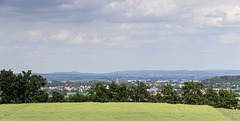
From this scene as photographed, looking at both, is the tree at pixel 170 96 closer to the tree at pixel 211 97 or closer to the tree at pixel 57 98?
the tree at pixel 211 97

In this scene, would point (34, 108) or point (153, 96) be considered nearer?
point (34, 108)

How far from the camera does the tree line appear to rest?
138 ft

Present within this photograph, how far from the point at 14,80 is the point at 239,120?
3360cm

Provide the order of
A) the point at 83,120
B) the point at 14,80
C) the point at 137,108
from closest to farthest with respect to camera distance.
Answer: the point at 83,120 < the point at 137,108 < the point at 14,80

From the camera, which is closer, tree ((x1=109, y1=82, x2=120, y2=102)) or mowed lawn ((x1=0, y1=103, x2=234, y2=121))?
mowed lawn ((x1=0, y1=103, x2=234, y2=121))

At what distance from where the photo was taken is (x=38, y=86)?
44.1 m

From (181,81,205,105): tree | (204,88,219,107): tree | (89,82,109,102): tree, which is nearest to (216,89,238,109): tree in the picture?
(204,88,219,107): tree

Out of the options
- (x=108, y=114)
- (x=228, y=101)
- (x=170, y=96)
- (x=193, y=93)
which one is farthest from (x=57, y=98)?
(x=228, y=101)

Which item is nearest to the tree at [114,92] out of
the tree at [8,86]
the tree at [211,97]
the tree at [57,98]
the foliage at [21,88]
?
the tree at [57,98]

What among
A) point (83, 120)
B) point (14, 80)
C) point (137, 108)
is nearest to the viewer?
point (83, 120)

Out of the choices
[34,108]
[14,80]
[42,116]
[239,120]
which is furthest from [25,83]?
[239,120]

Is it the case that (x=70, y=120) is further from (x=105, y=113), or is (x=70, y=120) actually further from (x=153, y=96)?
(x=153, y=96)

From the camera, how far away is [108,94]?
148ft

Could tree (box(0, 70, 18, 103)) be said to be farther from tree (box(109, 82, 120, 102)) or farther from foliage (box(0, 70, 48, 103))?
Answer: tree (box(109, 82, 120, 102))
